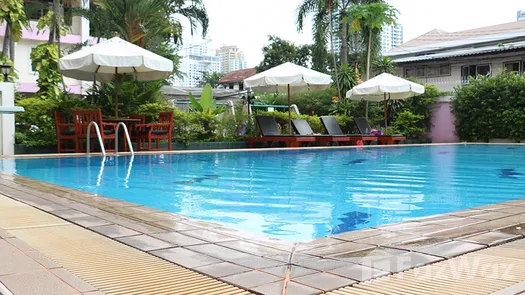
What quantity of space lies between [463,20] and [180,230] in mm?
47274

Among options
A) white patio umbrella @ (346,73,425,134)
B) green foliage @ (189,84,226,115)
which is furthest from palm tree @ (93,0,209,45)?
white patio umbrella @ (346,73,425,134)

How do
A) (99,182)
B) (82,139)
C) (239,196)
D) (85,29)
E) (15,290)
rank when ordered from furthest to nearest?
(85,29) → (82,139) → (99,182) → (239,196) → (15,290)

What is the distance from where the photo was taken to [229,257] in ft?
8.56

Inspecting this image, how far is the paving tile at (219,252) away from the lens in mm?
2620

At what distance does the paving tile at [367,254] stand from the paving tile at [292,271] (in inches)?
10.7

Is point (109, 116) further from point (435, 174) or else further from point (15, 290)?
point (15, 290)

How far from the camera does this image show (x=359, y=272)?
2.31m

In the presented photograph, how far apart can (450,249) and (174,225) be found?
1789 mm

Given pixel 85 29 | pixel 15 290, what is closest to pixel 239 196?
pixel 15 290

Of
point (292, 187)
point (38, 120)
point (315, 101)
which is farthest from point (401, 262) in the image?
point (315, 101)

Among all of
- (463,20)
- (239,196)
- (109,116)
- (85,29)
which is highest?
(463,20)

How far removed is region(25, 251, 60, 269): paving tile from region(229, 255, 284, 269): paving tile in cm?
85

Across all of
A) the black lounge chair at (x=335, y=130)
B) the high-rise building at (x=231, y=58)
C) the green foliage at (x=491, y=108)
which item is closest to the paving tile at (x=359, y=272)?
the black lounge chair at (x=335, y=130)

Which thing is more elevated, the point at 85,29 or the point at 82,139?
the point at 85,29
